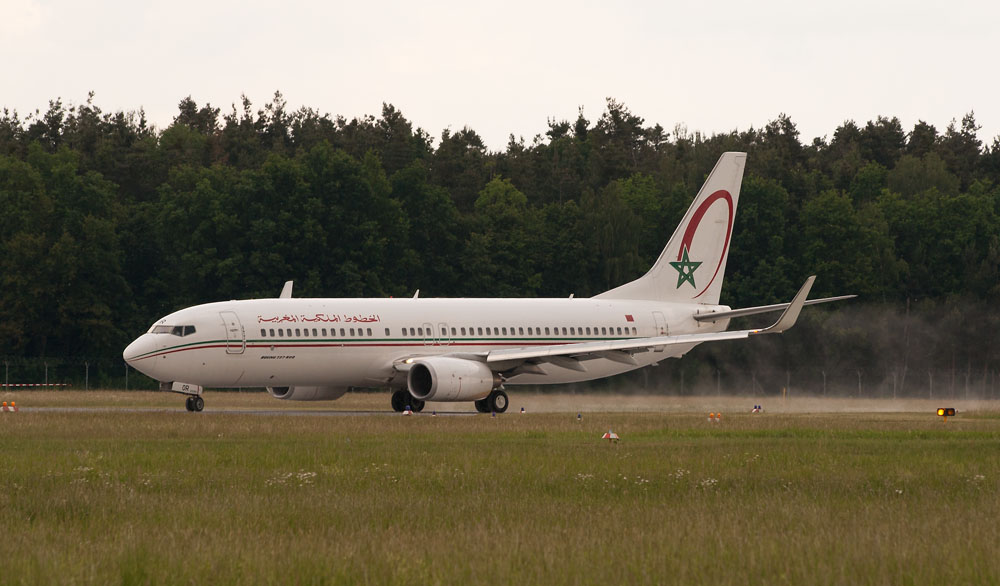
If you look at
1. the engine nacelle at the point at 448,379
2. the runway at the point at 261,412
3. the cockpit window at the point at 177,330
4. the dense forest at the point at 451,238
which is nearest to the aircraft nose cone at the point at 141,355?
the cockpit window at the point at 177,330

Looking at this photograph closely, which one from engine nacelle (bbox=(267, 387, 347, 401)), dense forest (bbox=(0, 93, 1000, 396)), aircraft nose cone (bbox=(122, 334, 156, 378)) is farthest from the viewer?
dense forest (bbox=(0, 93, 1000, 396))

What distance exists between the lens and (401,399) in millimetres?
47625

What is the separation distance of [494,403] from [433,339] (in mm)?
2860

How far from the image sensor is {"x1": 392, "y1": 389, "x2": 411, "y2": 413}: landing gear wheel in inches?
1873

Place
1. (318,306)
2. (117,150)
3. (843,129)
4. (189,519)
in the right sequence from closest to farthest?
(189,519) → (318,306) → (117,150) → (843,129)

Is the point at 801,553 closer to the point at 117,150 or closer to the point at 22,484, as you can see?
the point at 22,484

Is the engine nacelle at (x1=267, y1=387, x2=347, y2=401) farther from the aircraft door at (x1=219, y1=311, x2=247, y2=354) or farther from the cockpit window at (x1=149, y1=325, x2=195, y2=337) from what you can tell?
the cockpit window at (x1=149, y1=325, x2=195, y2=337)

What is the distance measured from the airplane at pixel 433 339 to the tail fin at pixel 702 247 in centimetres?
5

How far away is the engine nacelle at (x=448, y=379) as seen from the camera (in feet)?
144

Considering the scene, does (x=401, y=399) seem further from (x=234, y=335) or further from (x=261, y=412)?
(x=234, y=335)

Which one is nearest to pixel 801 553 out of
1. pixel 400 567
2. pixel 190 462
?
pixel 400 567

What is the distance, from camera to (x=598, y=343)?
4750 cm

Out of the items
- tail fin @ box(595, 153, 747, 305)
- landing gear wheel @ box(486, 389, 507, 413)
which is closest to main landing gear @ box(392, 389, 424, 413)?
landing gear wheel @ box(486, 389, 507, 413)

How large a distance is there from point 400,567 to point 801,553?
151 inches
